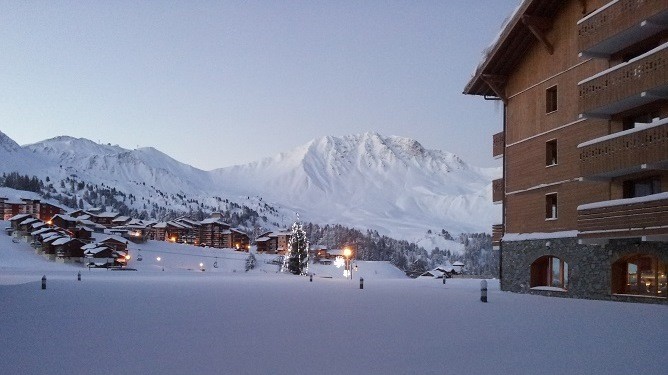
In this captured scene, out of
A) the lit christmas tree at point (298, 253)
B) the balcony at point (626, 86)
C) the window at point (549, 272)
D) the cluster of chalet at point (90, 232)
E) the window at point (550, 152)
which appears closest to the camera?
the balcony at point (626, 86)

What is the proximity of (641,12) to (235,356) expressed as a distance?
22.4 m

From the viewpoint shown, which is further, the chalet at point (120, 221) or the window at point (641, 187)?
the chalet at point (120, 221)

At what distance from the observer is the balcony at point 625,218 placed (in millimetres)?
23250

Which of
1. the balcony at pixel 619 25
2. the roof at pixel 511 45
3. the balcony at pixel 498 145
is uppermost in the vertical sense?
the roof at pixel 511 45

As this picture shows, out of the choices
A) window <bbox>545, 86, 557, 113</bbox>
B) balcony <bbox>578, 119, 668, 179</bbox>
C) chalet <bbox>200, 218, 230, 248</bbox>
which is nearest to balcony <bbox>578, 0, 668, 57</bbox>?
balcony <bbox>578, 119, 668, 179</bbox>

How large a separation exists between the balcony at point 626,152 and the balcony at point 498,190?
9.64m

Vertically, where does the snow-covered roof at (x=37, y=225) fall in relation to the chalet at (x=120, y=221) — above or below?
below

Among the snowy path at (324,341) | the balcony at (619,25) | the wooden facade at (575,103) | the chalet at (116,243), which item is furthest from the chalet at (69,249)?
the balcony at (619,25)

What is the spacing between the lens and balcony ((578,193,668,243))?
23.2m

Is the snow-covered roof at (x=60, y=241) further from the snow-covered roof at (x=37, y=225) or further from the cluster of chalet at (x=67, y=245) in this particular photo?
the snow-covered roof at (x=37, y=225)

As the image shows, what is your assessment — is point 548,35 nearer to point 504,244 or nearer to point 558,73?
point 558,73

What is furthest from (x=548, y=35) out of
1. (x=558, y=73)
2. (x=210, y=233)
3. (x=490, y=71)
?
(x=210, y=233)

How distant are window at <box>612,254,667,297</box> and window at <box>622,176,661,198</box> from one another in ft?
8.58

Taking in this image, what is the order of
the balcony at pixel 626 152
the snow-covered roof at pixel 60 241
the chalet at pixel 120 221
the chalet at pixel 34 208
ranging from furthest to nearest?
the chalet at pixel 120 221 < the chalet at pixel 34 208 < the snow-covered roof at pixel 60 241 < the balcony at pixel 626 152
